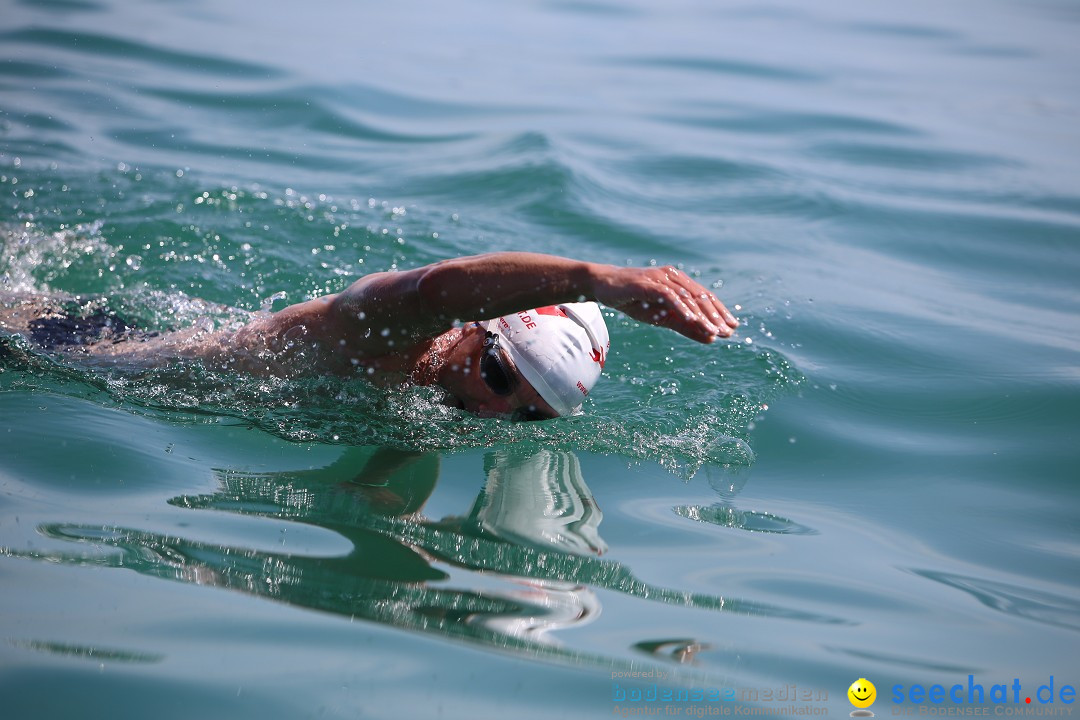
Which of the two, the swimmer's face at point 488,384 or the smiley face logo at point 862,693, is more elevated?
the swimmer's face at point 488,384

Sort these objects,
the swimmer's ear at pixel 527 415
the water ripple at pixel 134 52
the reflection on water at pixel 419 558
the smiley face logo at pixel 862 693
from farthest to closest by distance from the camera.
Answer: the water ripple at pixel 134 52 → the swimmer's ear at pixel 527 415 → the reflection on water at pixel 419 558 → the smiley face logo at pixel 862 693

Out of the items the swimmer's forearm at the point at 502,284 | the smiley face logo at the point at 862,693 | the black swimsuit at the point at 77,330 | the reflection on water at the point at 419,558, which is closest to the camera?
the smiley face logo at the point at 862,693

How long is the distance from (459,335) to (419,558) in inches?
64.2

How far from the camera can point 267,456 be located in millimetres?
4828

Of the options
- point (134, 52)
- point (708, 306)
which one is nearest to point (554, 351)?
point (708, 306)

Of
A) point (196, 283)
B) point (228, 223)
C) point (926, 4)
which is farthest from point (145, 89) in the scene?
point (926, 4)

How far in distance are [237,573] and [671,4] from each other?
19.8 metres

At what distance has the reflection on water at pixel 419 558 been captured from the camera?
3.59m

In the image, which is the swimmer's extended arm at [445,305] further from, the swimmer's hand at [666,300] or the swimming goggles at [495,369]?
the swimming goggles at [495,369]

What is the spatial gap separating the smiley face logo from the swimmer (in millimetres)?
1314

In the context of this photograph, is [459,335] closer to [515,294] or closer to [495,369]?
[495,369]

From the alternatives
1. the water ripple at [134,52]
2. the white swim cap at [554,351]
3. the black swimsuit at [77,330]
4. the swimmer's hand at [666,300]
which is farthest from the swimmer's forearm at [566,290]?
the water ripple at [134,52]

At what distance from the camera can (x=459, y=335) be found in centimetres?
537

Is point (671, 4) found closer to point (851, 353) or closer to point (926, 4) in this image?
point (926, 4)
